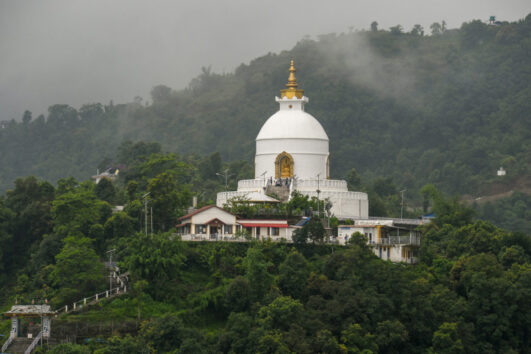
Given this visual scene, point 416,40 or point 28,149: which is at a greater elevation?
point 416,40

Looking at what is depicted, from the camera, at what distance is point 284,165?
5128cm

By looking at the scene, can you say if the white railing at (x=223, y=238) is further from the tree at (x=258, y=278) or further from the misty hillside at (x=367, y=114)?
the misty hillside at (x=367, y=114)

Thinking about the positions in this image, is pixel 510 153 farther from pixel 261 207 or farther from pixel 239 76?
pixel 261 207

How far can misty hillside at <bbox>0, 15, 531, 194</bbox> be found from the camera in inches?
3728

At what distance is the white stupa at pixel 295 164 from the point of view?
4903 centimetres

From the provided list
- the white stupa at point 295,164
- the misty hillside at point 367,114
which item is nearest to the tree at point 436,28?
the misty hillside at point 367,114

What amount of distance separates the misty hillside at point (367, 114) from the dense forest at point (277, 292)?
4232 cm

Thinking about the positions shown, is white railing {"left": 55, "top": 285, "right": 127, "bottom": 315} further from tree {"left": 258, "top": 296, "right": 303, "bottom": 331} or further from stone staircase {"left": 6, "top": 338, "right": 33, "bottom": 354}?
tree {"left": 258, "top": 296, "right": 303, "bottom": 331}

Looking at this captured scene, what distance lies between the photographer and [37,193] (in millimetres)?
50719

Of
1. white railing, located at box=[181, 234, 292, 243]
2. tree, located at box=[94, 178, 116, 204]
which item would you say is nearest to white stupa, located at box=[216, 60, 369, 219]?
white railing, located at box=[181, 234, 292, 243]

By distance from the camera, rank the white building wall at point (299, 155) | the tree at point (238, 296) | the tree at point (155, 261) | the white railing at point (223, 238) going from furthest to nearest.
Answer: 1. the white building wall at point (299, 155)
2. the white railing at point (223, 238)
3. the tree at point (155, 261)
4. the tree at point (238, 296)

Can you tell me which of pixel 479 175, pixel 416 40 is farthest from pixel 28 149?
pixel 479 175

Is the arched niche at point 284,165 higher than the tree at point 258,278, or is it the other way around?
the arched niche at point 284,165

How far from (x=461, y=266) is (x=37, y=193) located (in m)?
20.9
